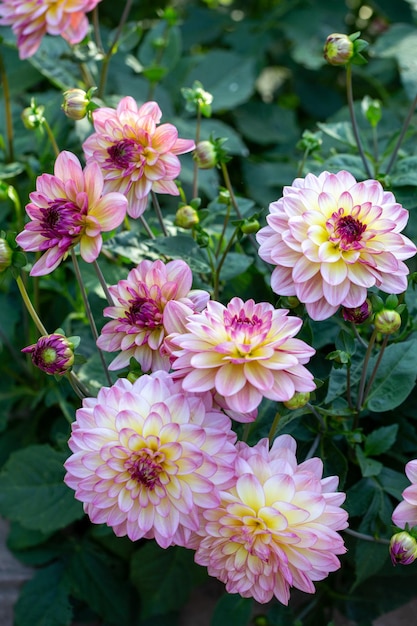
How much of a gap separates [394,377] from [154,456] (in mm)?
323

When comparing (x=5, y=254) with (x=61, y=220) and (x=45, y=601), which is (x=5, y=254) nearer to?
(x=61, y=220)

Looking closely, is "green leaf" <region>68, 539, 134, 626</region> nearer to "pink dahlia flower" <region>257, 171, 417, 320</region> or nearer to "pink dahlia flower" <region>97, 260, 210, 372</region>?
"pink dahlia flower" <region>97, 260, 210, 372</region>

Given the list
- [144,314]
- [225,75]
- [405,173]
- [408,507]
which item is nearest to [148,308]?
[144,314]

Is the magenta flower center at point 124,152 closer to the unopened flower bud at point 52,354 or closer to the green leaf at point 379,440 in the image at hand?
the unopened flower bud at point 52,354

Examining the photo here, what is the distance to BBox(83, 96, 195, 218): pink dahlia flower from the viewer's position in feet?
2.38

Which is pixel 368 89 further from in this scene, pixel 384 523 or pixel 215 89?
pixel 384 523

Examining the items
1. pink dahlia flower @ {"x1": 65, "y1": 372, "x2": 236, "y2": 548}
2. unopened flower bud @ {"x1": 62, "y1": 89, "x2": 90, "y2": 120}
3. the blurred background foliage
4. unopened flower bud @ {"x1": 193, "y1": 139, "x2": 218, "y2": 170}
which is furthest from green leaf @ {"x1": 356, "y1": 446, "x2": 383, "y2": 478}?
A: unopened flower bud @ {"x1": 62, "y1": 89, "x2": 90, "y2": 120}

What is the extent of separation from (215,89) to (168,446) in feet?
3.10

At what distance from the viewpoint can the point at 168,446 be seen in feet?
1.99

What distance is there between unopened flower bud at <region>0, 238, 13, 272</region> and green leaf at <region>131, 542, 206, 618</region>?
50 centimetres

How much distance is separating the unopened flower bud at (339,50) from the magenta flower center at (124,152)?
228 mm

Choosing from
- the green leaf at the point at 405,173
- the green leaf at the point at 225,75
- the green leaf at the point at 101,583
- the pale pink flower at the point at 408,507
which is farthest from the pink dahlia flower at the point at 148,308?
the green leaf at the point at 225,75

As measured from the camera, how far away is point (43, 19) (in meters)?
0.95

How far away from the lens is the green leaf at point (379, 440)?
844 millimetres
